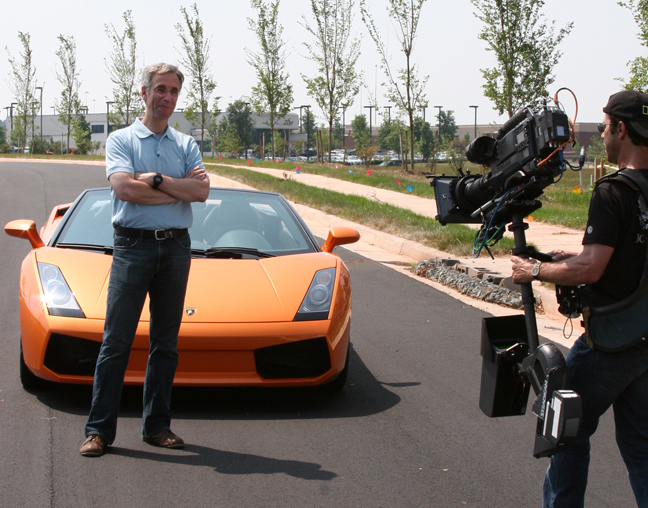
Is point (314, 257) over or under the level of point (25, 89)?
under

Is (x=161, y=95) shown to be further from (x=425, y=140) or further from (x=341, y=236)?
(x=425, y=140)

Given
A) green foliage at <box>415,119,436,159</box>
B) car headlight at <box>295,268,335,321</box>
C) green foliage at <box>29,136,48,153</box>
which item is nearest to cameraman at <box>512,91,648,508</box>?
car headlight at <box>295,268,335,321</box>

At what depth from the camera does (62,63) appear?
56469 mm

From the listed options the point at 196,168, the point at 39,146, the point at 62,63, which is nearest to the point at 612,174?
the point at 196,168

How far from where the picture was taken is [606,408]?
273 centimetres

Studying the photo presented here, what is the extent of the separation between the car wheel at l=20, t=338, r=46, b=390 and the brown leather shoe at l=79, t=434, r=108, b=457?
3.47 feet

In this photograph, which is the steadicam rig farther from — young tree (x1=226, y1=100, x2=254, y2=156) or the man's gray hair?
young tree (x1=226, y1=100, x2=254, y2=156)

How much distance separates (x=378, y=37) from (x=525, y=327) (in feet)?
84.4

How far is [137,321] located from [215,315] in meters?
0.65

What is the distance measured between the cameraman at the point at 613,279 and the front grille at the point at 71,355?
8.22 feet

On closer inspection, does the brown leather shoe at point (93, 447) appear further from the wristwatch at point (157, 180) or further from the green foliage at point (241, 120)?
the green foliage at point (241, 120)

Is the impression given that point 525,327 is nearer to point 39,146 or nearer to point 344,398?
point 344,398

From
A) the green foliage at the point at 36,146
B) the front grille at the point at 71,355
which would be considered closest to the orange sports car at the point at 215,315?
the front grille at the point at 71,355

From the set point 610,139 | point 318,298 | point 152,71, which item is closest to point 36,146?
point 318,298
